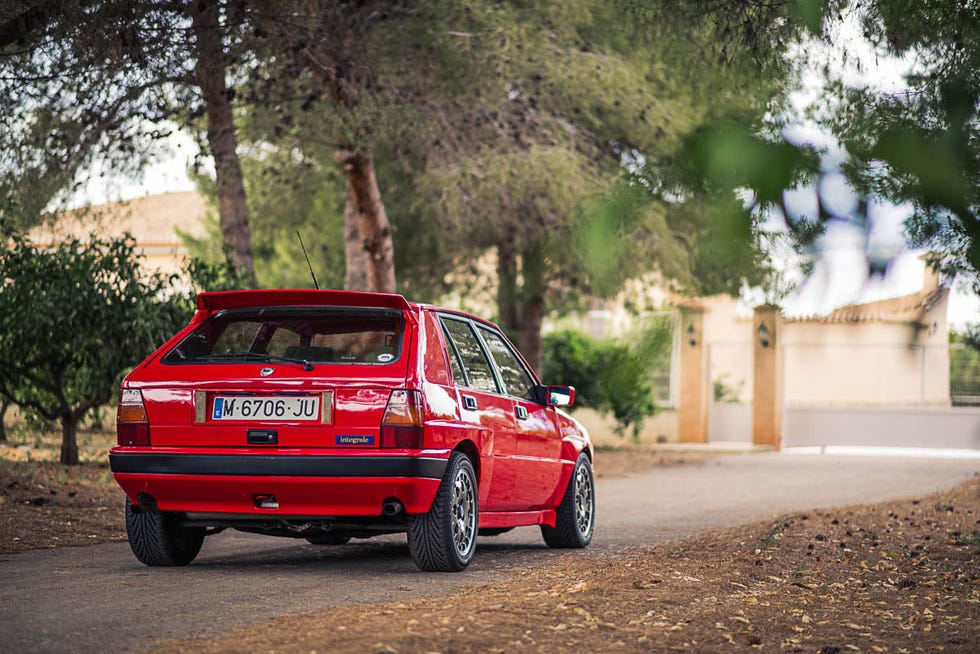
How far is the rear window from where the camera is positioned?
802cm

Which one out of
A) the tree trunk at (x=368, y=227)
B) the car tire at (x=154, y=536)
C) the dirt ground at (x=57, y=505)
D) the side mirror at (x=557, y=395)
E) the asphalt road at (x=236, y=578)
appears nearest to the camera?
the asphalt road at (x=236, y=578)

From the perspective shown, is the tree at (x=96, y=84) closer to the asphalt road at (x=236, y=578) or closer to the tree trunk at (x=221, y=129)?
the tree trunk at (x=221, y=129)

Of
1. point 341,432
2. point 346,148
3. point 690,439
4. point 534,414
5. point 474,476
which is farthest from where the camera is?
point 690,439

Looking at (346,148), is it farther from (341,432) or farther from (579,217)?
(579,217)

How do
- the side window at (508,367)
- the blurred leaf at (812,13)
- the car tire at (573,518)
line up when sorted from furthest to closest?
the car tire at (573,518), the side window at (508,367), the blurred leaf at (812,13)

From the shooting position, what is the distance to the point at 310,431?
7.64 meters

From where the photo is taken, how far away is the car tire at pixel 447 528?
25.8 feet

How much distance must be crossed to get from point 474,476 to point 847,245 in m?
6.59

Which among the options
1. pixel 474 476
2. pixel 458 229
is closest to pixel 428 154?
pixel 458 229

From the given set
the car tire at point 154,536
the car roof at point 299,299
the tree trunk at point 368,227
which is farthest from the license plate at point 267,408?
the tree trunk at point 368,227

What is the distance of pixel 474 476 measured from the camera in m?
8.39

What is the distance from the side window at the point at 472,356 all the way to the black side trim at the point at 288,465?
1139 millimetres

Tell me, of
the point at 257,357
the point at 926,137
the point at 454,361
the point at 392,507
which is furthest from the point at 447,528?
the point at 926,137

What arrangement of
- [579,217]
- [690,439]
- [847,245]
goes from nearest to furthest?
[847,245] < [579,217] < [690,439]
